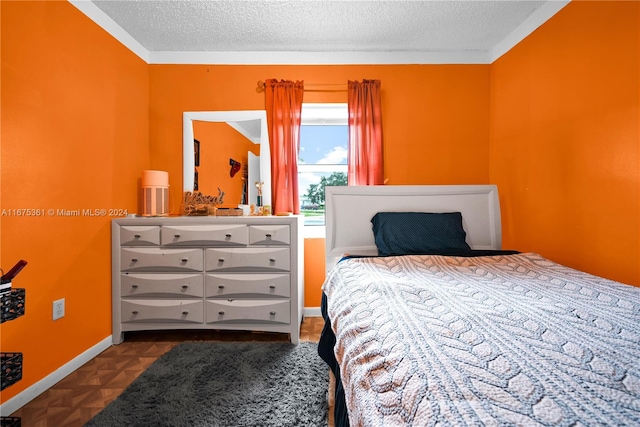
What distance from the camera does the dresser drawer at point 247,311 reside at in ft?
7.76

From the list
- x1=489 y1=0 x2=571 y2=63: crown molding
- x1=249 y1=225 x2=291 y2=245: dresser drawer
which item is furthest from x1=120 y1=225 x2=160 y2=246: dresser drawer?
x1=489 y1=0 x2=571 y2=63: crown molding

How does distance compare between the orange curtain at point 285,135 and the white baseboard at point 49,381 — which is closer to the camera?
the white baseboard at point 49,381

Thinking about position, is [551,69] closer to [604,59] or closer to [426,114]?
[604,59]

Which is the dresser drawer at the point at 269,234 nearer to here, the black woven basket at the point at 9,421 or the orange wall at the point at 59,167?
the orange wall at the point at 59,167

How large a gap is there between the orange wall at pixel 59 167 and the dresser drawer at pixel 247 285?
798mm

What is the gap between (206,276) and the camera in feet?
7.86

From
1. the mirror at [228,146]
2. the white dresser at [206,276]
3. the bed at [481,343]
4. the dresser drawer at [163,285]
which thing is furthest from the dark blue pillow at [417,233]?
the dresser drawer at [163,285]

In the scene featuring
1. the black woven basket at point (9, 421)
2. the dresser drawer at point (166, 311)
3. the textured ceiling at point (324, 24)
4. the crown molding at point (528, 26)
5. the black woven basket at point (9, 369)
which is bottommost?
the black woven basket at point (9, 421)

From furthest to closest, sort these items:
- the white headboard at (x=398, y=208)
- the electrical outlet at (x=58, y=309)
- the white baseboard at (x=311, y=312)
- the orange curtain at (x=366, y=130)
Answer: the white baseboard at (x=311, y=312) → the orange curtain at (x=366, y=130) → the white headboard at (x=398, y=208) → the electrical outlet at (x=58, y=309)

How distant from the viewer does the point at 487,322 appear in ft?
3.12

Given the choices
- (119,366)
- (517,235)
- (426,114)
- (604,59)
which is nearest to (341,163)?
(426,114)

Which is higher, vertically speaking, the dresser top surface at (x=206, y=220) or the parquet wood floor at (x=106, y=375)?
the dresser top surface at (x=206, y=220)

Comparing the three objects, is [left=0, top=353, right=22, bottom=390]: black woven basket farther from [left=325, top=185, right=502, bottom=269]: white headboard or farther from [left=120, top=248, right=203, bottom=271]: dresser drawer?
[left=325, top=185, right=502, bottom=269]: white headboard

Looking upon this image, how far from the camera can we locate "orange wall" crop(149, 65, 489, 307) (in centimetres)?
291
